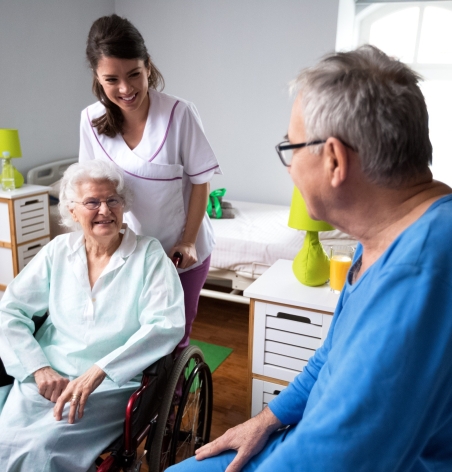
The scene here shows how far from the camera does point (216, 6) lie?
12.7 ft

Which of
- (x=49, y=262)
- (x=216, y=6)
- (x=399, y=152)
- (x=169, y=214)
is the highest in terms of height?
(x=216, y=6)

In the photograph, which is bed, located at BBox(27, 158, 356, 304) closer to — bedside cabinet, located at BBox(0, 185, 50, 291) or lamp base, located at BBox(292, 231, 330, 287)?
lamp base, located at BBox(292, 231, 330, 287)

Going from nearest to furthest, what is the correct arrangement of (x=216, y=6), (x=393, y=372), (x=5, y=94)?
1. (x=393, y=372)
2. (x=5, y=94)
3. (x=216, y=6)

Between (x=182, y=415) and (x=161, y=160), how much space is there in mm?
794

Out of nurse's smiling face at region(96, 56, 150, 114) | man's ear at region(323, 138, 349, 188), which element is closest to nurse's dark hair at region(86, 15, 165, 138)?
nurse's smiling face at region(96, 56, 150, 114)

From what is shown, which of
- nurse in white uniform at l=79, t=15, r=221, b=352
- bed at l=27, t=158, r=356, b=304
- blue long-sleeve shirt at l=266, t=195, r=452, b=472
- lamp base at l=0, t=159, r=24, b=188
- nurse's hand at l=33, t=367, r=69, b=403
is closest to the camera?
blue long-sleeve shirt at l=266, t=195, r=452, b=472

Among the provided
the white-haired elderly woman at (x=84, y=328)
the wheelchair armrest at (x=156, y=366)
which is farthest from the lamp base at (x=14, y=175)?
the wheelchair armrest at (x=156, y=366)

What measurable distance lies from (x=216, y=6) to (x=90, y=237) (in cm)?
295

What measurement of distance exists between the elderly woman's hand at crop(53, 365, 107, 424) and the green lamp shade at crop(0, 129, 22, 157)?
6.97 feet

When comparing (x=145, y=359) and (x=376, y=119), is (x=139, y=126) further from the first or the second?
(x=376, y=119)

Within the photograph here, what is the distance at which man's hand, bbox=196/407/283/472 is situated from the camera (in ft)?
3.47

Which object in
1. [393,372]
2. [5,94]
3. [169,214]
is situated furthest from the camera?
[5,94]

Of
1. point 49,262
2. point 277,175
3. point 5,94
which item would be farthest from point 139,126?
point 277,175

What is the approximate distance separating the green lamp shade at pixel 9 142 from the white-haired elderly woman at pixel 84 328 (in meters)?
1.67
